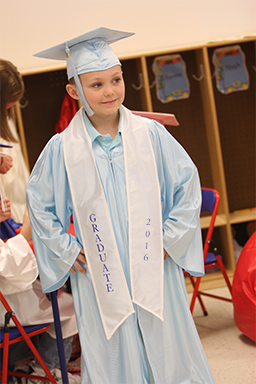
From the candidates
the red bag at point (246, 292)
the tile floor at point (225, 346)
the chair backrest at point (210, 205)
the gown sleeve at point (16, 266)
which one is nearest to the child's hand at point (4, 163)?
the gown sleeve at point (16, 266)

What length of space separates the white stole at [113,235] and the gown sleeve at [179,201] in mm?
61

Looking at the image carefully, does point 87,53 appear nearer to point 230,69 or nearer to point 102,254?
point 102,254

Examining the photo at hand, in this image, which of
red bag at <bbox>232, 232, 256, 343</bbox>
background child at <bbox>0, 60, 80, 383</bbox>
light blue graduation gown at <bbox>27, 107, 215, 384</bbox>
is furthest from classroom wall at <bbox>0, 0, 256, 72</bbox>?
light blue graduation gown at <bbox>27, 107, 215, 384</bbox>

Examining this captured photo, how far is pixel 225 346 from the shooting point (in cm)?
233

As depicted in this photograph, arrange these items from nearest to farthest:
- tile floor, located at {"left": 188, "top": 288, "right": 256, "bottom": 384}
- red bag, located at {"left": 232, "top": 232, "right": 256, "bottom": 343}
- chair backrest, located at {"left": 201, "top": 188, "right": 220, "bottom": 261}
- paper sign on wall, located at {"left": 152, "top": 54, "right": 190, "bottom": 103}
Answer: tile floor, located at {"left": 188, "top": 288, "right": 256, "bottom": 384}
red bag, located at {"left": 232, "top": 232, "right": 256, "bottom": 343}
chair backrest, located at {"left": 201, "top": 188, "right": 220, "bottom": 261}
paper sign on wall, located at {"left": 152, "top": 54, "right": 190, "bottom": 103}

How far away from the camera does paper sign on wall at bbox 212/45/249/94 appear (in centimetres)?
361

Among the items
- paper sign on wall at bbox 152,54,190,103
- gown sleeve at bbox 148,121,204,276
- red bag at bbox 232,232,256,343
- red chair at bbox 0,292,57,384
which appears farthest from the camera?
paper sign on wall at bbox 152,54,190,103

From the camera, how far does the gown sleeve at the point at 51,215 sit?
5.01ft

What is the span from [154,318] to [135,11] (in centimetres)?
305

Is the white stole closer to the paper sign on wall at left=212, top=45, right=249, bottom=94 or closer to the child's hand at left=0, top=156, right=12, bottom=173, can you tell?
the child's hand at left=0, top=156, right=12, bottom=173

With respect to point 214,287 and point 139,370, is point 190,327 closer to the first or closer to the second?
point 139,370

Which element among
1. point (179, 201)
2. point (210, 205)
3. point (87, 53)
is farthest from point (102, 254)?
point (210, 205)

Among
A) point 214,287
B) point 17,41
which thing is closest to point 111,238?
point 214,287

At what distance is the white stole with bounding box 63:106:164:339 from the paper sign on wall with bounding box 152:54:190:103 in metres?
2.24
